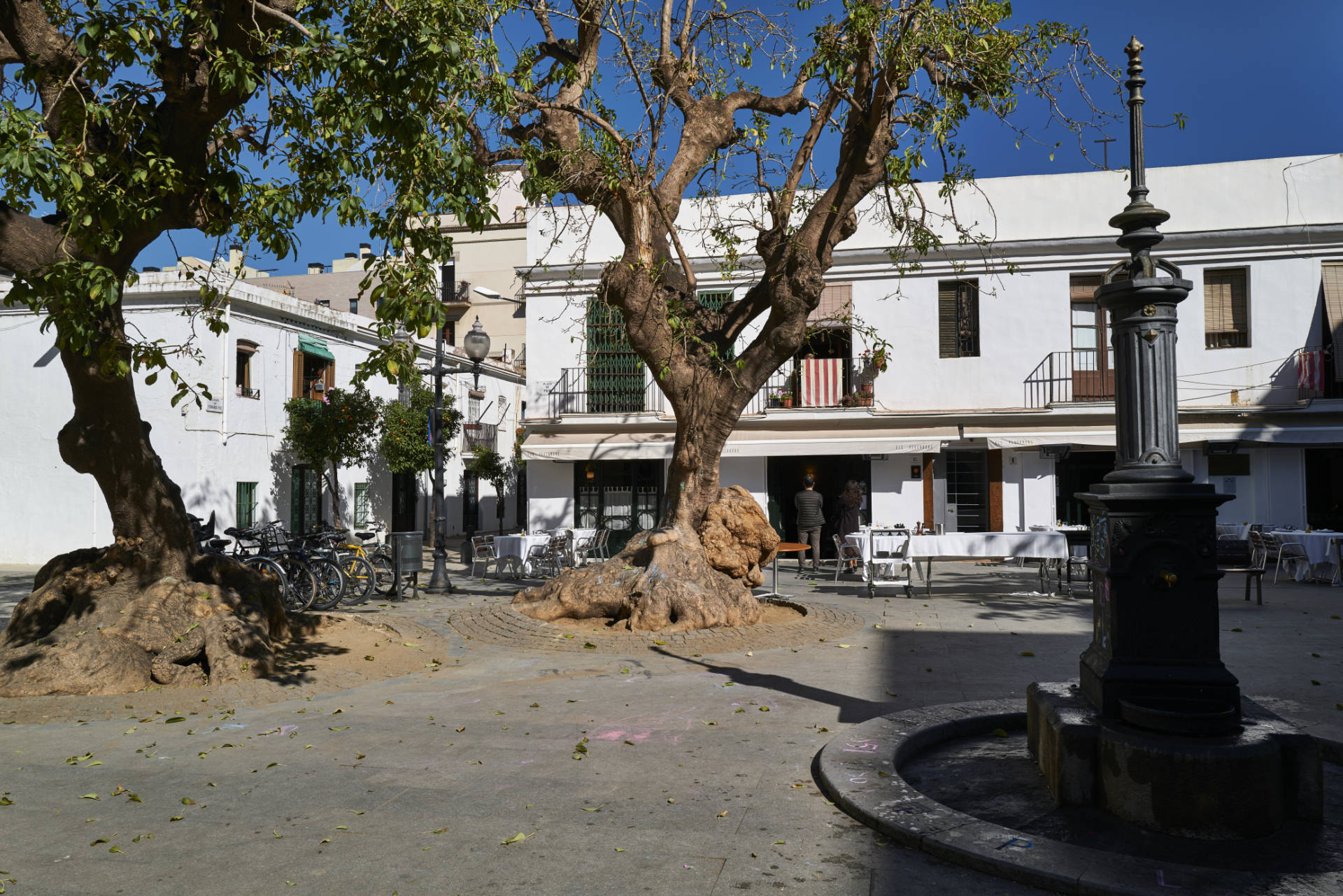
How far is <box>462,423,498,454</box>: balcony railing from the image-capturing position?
31.1 metres

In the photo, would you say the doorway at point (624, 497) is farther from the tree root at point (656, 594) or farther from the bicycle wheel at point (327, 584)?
the tree root at point (656, 594)

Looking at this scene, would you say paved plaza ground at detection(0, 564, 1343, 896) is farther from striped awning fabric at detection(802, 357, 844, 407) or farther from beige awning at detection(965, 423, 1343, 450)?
striped awning fabric at detection(802, 357, 844, 407)

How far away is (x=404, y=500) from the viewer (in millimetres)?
27766

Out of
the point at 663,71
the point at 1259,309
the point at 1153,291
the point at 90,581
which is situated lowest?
the point at 90,581

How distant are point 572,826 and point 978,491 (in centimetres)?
1707

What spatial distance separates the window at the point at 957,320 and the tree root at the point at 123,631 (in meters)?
15.2

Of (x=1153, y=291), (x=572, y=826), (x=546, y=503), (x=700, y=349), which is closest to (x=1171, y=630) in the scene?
(x=1153, y=291)

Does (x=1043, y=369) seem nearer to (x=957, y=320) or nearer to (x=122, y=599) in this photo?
(x=957, y=320)

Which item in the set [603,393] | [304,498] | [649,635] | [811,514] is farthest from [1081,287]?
[304,498]

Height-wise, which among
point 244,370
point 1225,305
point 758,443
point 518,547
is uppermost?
point 1225,305

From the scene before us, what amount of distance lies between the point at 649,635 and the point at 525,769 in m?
4.81

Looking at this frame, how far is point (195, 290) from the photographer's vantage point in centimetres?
1991

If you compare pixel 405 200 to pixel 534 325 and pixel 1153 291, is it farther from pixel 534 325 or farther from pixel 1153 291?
pixel 534 325

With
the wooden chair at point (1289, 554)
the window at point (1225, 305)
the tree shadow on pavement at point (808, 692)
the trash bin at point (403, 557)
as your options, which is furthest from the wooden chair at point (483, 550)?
the window at point (1225, 305)
